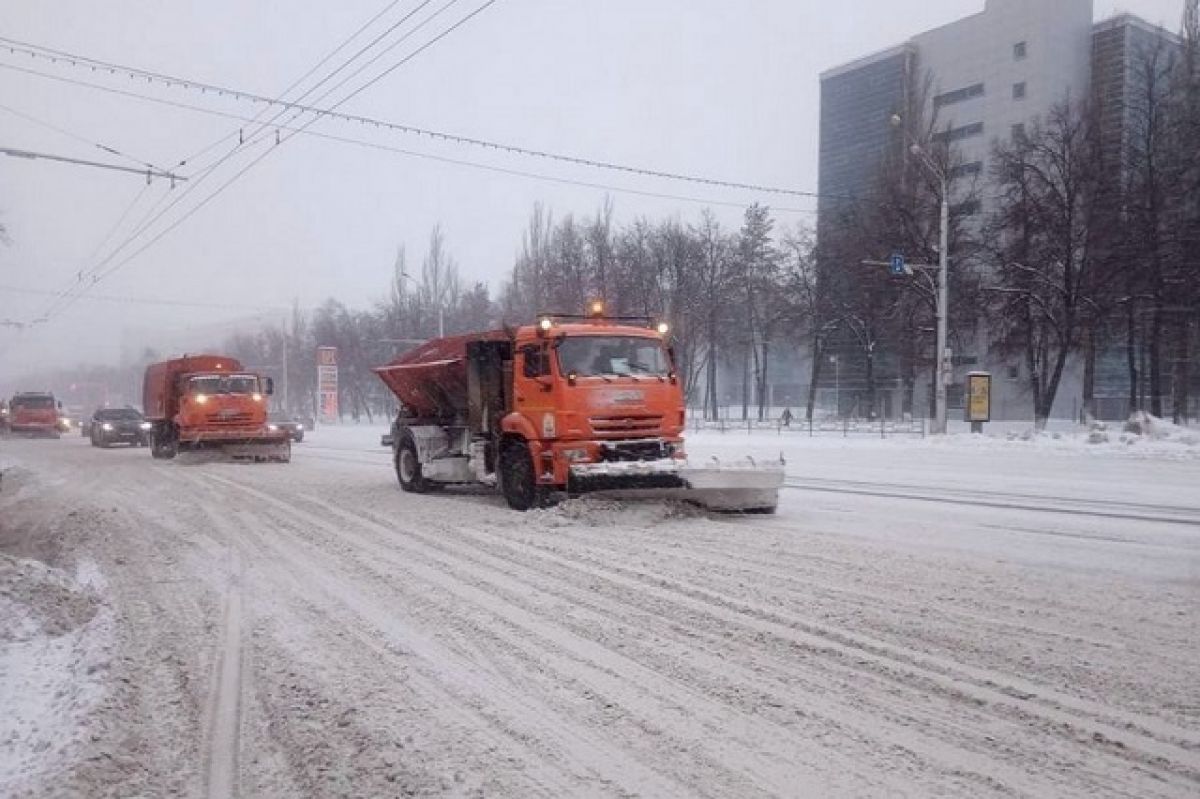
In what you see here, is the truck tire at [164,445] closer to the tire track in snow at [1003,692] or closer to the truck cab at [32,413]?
the truck cab at [32,413]

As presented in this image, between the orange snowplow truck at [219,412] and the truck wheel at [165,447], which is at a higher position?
the orange snowplow truck at [219,412]

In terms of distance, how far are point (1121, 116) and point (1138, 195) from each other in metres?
9.38

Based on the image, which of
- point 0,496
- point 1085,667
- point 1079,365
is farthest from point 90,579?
point 1079,365

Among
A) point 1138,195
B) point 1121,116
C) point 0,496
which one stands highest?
point 1121,116

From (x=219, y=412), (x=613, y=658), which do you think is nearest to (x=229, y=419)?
(x=219, y=412)

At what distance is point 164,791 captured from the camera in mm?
Result: 3615

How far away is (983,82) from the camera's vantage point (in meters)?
63.3

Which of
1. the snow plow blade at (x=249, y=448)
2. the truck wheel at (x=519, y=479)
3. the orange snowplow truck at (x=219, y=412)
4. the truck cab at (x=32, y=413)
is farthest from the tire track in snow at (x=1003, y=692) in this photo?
the truck cab at (x=32, y=413)

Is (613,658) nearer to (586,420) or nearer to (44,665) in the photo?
(44,665)

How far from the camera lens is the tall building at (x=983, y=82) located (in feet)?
186

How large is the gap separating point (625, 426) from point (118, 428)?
3032 cm

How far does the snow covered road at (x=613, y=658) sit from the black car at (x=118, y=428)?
2681 centimetres

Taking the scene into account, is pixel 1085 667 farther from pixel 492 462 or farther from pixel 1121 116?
pixel 1121 116

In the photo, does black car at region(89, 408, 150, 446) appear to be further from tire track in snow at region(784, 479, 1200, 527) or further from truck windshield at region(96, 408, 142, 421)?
tire track in snow at region(784, 479, 1200, 527)
